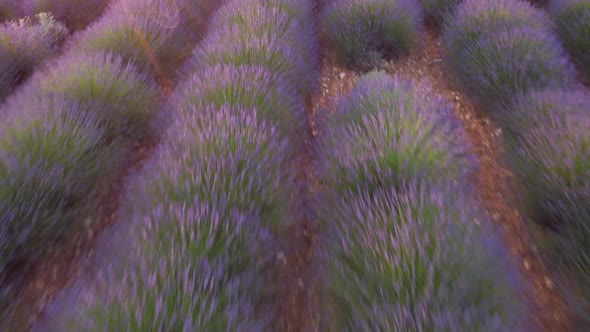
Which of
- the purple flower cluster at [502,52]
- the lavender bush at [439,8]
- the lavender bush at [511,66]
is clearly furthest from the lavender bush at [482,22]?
the lavender bush at [439,8]

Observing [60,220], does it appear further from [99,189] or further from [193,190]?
[193,190]

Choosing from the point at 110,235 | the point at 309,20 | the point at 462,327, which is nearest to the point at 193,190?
the point at 110,235

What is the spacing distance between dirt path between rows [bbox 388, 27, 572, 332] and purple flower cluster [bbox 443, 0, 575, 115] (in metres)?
0.14

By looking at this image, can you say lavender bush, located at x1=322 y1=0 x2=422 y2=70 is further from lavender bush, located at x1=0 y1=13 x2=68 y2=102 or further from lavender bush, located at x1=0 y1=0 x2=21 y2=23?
lavender bush, located at x1=0 y1=0 x2=21 y2=23

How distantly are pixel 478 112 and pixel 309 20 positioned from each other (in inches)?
70.5

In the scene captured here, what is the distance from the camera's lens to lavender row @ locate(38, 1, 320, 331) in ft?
3.76

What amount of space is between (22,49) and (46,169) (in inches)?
76.7

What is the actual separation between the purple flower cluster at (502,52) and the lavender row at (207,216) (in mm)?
1517

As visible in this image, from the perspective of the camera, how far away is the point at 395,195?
59.3 inches

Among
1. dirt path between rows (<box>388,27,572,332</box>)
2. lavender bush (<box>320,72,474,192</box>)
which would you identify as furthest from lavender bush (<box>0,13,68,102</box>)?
dirt path between rows (<box>388,27,572,332</box>)

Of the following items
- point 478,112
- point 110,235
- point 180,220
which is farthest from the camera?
point 478,112

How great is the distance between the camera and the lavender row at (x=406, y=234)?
1.17m

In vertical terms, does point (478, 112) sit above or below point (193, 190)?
below

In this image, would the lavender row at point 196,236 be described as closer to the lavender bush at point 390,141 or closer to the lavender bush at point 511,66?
the lavender bush at point 390,141
